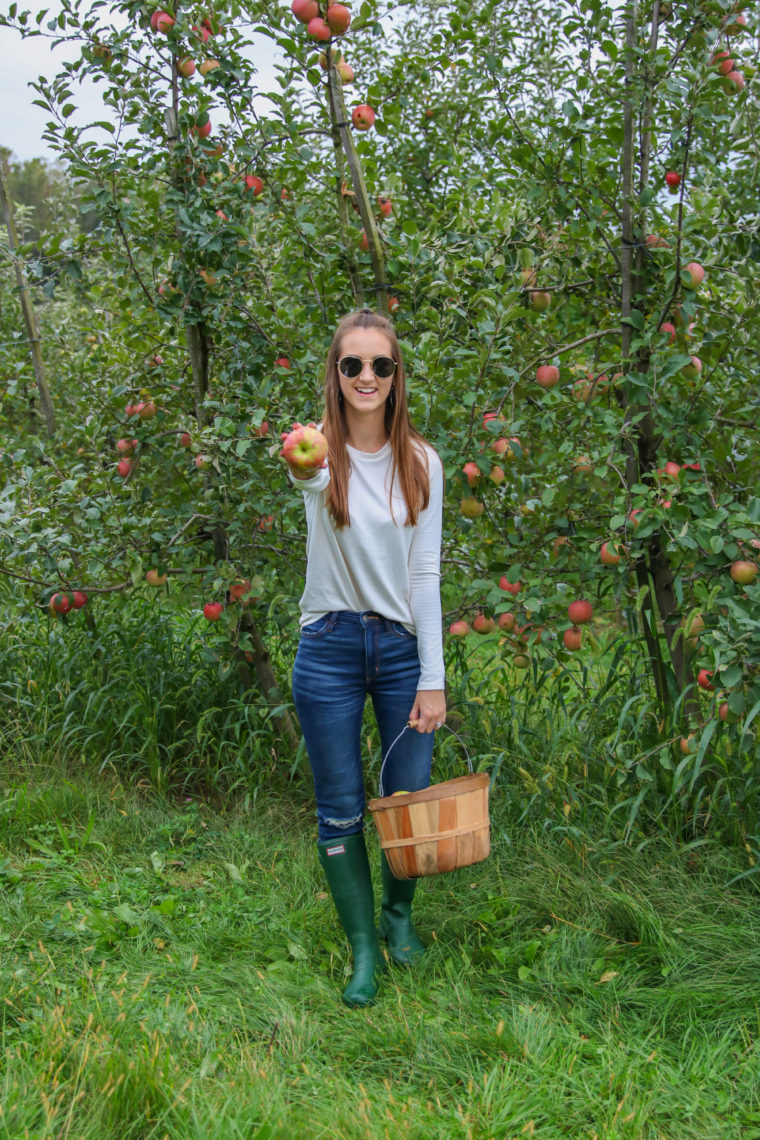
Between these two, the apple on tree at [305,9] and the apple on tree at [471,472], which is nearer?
the apple on tree at [471,472]

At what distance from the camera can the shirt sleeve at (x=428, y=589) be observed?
216 centimetres

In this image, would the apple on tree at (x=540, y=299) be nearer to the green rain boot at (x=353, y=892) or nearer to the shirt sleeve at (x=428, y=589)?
the shirt sleeve at (x=428, y=589)

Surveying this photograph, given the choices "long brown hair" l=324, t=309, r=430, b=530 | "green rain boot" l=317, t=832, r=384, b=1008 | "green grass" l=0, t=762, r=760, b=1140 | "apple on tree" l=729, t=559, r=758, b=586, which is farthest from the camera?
"apple on tree" l=729, t=559, r=758, b=586

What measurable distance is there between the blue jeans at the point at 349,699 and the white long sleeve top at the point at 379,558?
42mm

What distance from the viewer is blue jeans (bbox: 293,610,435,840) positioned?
2154 mm

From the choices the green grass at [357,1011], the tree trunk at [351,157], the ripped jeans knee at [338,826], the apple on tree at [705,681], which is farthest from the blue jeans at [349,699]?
the tree trunk at [351,157]

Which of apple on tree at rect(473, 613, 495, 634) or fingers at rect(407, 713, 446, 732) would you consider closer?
fingers at rect(407, 713, 446, 732)

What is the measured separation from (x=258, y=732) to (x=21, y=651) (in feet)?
3.99

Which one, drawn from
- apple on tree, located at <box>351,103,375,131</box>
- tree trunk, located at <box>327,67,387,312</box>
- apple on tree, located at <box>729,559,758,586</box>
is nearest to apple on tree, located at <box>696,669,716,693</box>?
apple on tree, located at <box>729,559,758,586</box>

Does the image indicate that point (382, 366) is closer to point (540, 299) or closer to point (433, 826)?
point (540, 299)

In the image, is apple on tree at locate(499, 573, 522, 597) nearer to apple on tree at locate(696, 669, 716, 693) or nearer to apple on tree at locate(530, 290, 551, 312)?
apple on tree at locate(696, 669, 716, 693)


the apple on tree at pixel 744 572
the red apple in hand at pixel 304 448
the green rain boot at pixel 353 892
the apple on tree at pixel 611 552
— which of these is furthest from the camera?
the apple on tree at pixel 611 552

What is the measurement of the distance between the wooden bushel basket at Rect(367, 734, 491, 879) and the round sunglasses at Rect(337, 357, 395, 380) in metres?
0.90

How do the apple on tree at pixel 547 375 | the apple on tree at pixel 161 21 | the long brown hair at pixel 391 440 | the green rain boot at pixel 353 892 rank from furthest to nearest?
the apple on tree at pixel 161 21 → the apple on tree at pixel 547 375 → the green rain boot at pixel 353 892 → the long brown hair at pixel 391 440
